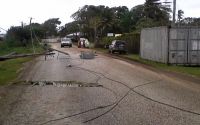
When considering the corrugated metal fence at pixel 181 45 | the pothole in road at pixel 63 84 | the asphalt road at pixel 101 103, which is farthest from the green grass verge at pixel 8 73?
the corrugated metal fence at pixel 181 45

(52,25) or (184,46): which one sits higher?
(52,25)

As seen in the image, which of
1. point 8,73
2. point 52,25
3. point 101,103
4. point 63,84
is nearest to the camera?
point 101,103

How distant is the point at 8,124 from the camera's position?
1016cm

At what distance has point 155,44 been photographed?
122 feet

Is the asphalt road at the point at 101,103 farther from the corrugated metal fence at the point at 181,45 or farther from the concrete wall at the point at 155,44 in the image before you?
the concrete wall at the point at 155,44

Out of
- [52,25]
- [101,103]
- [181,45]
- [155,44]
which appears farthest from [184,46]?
[52,25]

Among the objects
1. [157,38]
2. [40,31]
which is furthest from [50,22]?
[157,38]

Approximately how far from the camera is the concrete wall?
34562mm

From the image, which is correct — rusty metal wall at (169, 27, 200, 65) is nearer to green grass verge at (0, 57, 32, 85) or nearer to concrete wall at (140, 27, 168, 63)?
concrete wall at (140, 27, 168, 63)

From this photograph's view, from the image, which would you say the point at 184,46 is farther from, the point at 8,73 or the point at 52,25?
the point at 52,25

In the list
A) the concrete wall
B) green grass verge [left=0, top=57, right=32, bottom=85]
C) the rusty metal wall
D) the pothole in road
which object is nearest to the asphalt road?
the pothole in road

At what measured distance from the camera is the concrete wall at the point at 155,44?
3456 cm

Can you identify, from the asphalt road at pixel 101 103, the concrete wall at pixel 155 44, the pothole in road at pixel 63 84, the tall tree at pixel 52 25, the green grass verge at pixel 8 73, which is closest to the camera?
the asphalt road at pixel 101 103

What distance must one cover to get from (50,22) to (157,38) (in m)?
155
